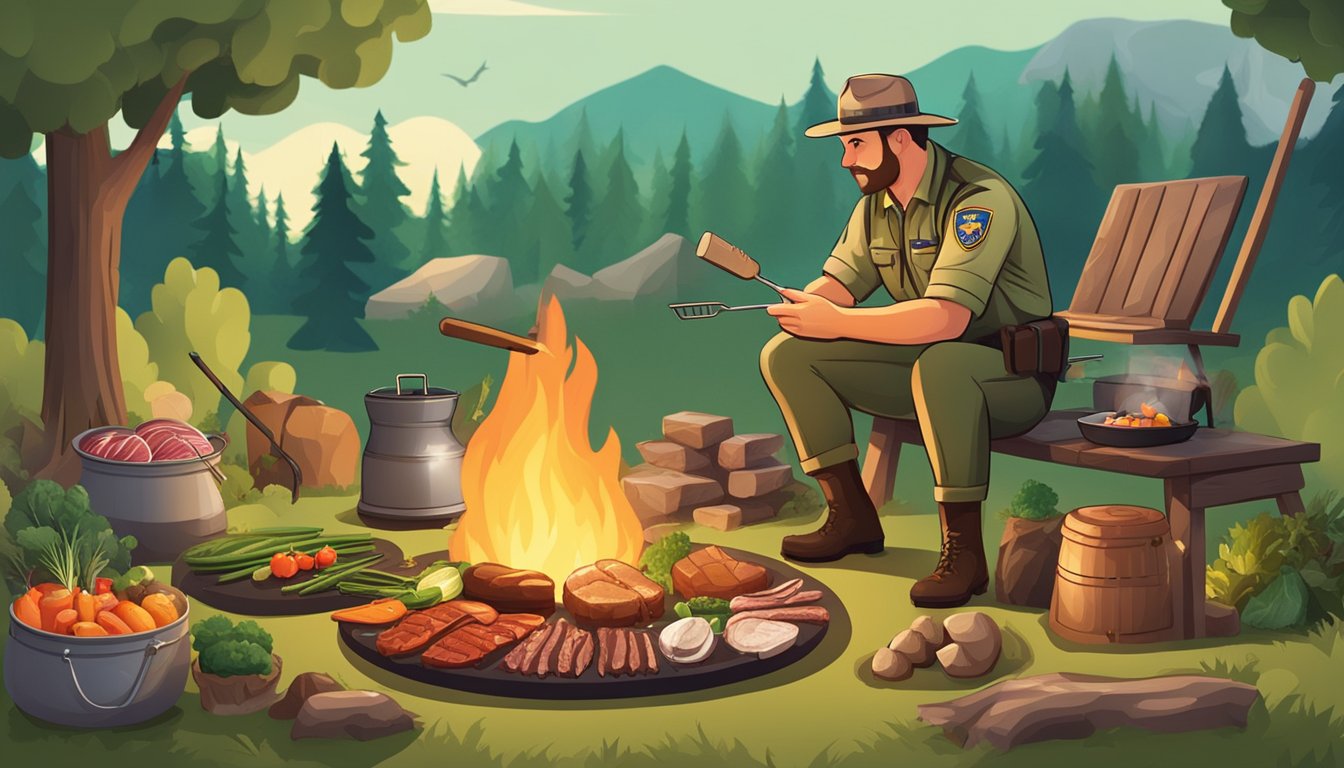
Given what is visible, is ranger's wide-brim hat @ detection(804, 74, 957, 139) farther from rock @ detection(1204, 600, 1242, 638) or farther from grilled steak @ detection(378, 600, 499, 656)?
grilled steak @ detection(378, 600, 499, 656)

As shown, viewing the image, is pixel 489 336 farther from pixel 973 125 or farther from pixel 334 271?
pixel 973 125

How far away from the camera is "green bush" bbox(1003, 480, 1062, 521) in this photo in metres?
5.51

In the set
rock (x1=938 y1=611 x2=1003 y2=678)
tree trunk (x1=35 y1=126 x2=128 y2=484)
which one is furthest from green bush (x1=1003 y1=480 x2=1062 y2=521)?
tree trunk (x1=35 y1=126 x2=128 y2=484)

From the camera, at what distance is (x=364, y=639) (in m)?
4.89

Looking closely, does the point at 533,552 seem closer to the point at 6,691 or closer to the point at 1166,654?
the point at 6,691

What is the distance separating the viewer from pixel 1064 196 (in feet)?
30.2

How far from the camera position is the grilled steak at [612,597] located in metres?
4.97

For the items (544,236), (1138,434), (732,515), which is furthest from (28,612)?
(544,236)

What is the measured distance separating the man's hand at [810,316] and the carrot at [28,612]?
9.47 ft

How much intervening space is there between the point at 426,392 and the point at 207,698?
101 inches

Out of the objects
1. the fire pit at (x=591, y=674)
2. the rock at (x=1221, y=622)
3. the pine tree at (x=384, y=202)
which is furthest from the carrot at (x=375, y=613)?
the pine tree at (x=384, y=202)

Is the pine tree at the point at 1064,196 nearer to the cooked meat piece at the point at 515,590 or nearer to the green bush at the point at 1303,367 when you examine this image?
the green bush at the point at 1303,367

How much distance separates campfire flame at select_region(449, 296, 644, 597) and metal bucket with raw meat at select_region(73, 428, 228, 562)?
1.33 meters

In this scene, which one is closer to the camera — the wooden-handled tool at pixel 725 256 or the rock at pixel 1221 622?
the rock at pixel 1221 622
